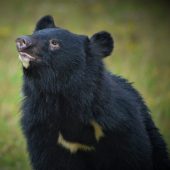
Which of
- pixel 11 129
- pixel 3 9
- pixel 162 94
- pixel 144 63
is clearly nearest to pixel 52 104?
pixel 11 129

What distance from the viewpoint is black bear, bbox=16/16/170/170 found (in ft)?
25.3

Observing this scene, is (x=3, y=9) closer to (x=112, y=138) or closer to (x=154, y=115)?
(x=154, y=115)

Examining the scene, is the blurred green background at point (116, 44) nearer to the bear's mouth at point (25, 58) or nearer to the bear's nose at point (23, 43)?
the bear's mouth at point (25, 58)

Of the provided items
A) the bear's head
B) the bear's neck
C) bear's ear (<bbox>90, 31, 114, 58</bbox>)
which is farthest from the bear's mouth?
bear's ear (<bbox>90, 31, 114, 58</bbox>)

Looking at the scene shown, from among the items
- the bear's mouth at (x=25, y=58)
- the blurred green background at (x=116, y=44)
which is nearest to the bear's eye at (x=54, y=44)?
the bear's mouth at (x=25, y=58)

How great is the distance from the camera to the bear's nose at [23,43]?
7382 millimetres

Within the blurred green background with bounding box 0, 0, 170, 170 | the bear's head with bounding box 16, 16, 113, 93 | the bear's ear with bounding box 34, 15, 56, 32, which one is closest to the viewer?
the bear's head with bounding box 16, 16, 113, 93

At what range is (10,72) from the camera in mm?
13336

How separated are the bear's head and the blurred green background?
7.96 feet

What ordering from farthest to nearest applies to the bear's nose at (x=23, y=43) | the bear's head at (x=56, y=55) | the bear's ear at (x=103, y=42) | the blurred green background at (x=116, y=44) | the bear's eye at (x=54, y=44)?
1. the blurred green background at (x=116, y=44)
2. the bear's ear at (x=103, y=42)
3. the bear's eye at (x=54, y=44)
4. the bear's head at (x=56, y=55)
5. the bear's nose at (x=23, y=43)

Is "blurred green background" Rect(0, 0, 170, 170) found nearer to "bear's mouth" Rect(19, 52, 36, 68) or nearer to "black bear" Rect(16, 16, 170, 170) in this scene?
"black bear" Rect(16, 16, 170, 170)

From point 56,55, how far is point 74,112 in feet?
1.91

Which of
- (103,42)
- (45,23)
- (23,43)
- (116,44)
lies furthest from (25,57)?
(116,44)

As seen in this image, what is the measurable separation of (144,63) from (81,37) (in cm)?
614
